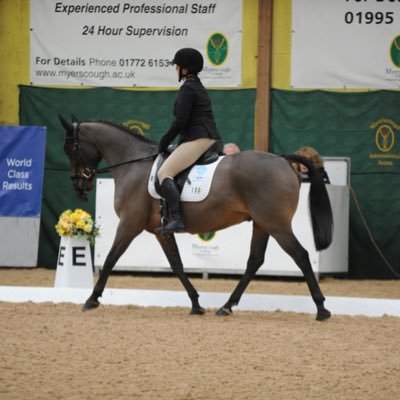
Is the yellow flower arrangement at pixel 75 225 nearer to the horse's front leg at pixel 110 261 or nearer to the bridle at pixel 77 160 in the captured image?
the bridle at pixel 77 160

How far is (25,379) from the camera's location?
4.34 m

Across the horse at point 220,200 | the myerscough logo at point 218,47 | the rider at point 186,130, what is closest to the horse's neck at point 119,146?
the horse at point 220,200

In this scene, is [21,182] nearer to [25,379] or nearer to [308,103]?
[308,103]

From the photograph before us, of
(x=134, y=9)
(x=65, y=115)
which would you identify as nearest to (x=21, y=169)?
(x=65, y=115)

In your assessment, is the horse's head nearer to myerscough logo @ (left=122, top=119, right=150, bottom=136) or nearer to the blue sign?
the blue sign

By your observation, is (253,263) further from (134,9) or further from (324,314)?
(134,9)

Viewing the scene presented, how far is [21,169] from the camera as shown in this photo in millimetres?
11609

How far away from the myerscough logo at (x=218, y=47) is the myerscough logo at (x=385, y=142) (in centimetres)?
211

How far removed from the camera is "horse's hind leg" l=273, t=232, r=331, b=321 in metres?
6.80

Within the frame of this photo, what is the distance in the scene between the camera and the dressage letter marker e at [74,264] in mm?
8164

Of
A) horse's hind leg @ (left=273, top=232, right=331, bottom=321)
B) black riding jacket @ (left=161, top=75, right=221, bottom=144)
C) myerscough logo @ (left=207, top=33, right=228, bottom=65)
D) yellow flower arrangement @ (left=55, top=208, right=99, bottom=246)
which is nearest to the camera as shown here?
horse's hind leg @ (left=273, top=232, right=331, bottom=321)

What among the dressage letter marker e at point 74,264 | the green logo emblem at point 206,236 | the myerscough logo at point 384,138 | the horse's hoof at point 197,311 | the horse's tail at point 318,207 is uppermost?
the myerscough logo at point 384,138

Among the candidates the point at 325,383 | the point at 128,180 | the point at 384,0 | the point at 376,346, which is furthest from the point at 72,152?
the point at 384,0

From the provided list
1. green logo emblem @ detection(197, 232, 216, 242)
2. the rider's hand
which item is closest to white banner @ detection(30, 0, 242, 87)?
green logo emblem @ detection(197, 232, 216, 242)
